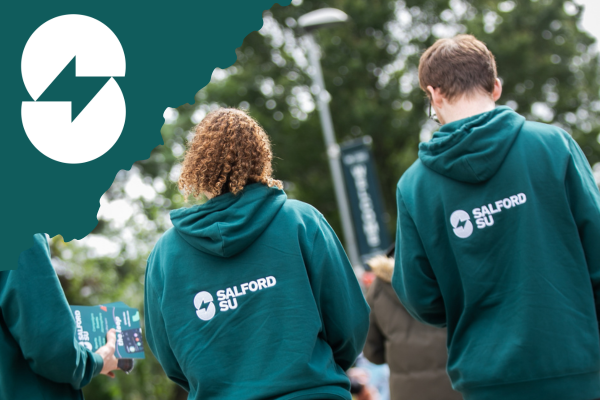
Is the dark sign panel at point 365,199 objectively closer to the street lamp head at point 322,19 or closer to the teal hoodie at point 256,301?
the street lamp head at point 322,19

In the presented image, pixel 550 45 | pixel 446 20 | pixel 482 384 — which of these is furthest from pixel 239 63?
pixel 482 384

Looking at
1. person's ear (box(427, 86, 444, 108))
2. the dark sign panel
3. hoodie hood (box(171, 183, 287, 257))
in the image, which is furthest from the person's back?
the dark sign panel

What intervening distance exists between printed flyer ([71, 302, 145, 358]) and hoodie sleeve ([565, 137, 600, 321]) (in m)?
1.92

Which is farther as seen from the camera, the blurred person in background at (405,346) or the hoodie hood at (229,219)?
the blurred person in background at (405,346)

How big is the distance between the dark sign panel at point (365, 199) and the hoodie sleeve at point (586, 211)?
10.0 meters

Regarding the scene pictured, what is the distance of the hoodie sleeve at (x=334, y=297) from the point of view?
247 centimetres

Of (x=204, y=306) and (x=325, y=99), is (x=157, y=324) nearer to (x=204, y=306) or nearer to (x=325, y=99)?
(x=204, y=306)

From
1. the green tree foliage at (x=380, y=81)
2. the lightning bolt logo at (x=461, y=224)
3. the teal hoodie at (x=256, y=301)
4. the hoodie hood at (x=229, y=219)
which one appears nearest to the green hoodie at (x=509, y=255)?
the lightning bolt logo at (x=461, y=224)

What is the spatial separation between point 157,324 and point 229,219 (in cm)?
54

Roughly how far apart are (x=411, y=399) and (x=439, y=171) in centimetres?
186

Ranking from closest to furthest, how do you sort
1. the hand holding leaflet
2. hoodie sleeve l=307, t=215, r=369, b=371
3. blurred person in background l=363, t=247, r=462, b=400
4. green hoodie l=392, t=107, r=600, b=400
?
green hoodie l=392, t=107, r=600, b=400
hoodie sleeve l=307, t=215, r=369, b=371
the hand holding leaflet
blurred person in background l=363, t=247, r=462, b=400

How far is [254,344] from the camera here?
2.37 m

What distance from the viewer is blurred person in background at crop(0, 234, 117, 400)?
8.25 ft

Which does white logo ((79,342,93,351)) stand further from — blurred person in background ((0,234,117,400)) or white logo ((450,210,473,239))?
white logo ((450,210,473,239))
